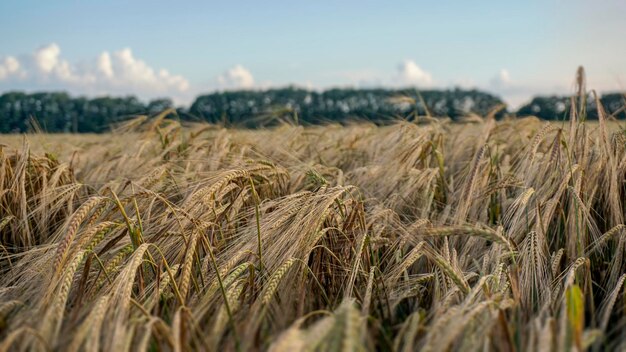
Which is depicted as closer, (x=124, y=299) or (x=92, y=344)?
(x=92, y=344)

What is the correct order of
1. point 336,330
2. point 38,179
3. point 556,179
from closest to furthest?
point 336,330
point 556,179
point 38,179

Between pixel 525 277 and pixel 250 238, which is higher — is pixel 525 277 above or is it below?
below

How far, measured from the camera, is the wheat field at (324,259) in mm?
1418

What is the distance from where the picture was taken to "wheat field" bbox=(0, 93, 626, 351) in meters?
1.42

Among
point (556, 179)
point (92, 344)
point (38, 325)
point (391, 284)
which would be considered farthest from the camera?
point (556, 179)

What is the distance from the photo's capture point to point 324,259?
2.11 meters

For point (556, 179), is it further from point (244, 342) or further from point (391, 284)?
point (244, 342)

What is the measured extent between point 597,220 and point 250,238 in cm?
181

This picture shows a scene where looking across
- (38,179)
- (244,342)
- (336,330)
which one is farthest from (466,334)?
(38,179)

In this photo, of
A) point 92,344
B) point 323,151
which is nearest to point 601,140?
point 323,151

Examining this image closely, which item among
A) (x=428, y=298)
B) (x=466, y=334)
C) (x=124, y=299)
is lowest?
(x=428, y=298)

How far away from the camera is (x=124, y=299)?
148cm

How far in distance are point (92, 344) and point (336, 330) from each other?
556 millimetres

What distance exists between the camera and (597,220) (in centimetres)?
292
